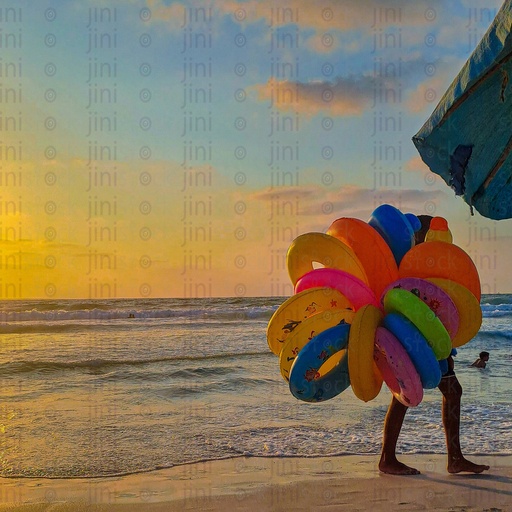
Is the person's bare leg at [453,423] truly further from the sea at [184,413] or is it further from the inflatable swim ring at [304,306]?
the inflatable swim ring at [304,306]

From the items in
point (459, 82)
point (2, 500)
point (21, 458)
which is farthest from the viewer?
point (21, 458)

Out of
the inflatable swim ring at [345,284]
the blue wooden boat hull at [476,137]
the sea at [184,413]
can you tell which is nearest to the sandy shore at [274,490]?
the sea at [184,413]

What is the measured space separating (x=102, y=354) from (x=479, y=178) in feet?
44.0

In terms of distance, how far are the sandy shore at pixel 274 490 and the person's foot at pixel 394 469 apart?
75 mm

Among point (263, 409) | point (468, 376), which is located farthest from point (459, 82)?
point (468, 376)

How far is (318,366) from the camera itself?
181 inches

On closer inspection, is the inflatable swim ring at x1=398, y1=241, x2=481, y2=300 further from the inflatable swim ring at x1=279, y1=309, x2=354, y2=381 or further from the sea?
the sea

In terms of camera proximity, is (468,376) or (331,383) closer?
(331,383)

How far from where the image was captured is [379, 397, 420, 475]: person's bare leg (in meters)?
5.61

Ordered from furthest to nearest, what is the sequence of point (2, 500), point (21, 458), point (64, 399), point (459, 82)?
point (64, 399)
point (21, 458)
point (2, 500)
point (459, 82)

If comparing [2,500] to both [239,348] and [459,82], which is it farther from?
[239,348]

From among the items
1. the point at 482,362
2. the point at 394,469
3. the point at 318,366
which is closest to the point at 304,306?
the point at 318,366

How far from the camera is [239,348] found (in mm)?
16312

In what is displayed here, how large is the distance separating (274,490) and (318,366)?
144 cm
